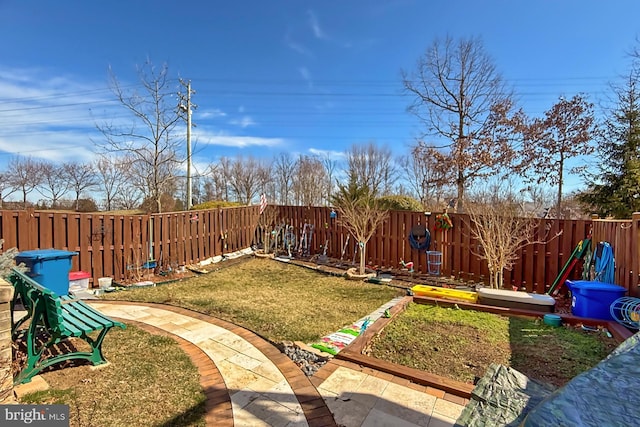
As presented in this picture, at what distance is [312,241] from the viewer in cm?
967

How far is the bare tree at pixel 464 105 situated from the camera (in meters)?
11.7

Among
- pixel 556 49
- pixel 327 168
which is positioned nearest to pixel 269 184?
pixel 327 168

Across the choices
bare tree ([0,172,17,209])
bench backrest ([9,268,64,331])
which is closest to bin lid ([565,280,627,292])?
bench backrest ([9,268,64,331])

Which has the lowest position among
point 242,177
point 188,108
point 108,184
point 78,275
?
point 78,275

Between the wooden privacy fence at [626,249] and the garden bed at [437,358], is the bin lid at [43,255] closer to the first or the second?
the garden bed at [437,358]

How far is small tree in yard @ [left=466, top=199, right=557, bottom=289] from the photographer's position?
19.6 ft

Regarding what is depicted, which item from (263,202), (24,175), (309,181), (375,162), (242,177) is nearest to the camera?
(263,202)

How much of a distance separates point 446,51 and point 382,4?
556 cm

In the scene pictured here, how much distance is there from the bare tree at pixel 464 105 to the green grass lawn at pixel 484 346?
26.2ft

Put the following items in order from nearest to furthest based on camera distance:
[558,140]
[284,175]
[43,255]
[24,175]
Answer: [43,255] < [558,140] < [24,175] < [284,175]

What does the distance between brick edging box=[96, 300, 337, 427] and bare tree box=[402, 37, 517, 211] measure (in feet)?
32.6

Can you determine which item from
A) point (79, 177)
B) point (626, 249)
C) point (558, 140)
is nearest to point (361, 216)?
point (626, 249)

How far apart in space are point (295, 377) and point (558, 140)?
1355 centimetres

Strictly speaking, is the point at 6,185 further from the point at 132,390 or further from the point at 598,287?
the point at 598,287
